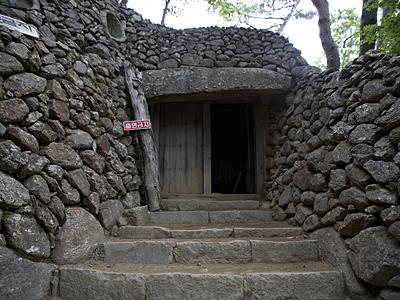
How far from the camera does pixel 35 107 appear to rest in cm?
244

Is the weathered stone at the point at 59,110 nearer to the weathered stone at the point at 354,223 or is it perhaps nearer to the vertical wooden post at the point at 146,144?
the vertical wooden post at the point at 146,144

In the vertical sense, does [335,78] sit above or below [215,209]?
above

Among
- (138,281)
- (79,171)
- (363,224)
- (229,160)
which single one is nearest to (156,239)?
(138,281)

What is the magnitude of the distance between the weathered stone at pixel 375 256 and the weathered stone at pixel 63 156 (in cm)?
→ 255

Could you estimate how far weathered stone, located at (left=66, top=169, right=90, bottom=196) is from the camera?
8.48 ft

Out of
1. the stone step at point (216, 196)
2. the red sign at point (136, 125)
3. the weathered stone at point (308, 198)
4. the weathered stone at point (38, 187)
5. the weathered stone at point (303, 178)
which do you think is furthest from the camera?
the stone step at point (216, 196)

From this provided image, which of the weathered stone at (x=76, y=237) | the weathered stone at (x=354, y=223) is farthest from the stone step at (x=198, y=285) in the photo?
the weathered stone at (x=354, y=223)

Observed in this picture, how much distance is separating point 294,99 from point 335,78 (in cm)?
94

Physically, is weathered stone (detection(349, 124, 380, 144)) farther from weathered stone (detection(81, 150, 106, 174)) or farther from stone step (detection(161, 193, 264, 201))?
weathered stone (detection(81, 150, 106, 174))

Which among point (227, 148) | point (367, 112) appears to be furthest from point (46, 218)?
point (227, 148)

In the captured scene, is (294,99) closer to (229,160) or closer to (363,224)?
(363,224)

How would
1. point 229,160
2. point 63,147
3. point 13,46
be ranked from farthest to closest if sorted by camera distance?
point 229,160
point 63,147
point 13,46

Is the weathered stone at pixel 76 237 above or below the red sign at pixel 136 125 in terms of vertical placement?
below

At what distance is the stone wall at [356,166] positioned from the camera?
6.84 ft
